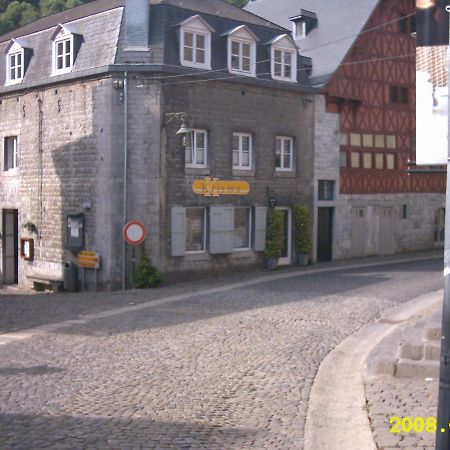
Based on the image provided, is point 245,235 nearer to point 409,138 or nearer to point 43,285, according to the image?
point 43,285

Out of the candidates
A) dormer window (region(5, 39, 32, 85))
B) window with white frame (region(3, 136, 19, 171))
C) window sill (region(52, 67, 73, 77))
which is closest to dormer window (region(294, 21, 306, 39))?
window sill (region(52, 67, 73, 77))

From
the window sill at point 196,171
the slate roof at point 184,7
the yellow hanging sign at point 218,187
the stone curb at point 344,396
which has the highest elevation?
the slate roof at point 184,7

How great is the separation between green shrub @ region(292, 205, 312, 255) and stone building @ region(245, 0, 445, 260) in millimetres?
1131

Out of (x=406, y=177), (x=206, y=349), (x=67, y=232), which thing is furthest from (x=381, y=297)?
(x=406, y=177)

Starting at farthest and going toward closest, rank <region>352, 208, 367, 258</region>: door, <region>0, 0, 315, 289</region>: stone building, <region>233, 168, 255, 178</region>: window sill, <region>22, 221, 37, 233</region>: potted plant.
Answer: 1. <region>352, 208, 367, 258</region>: door
2. <region>22, 221, 37, 233</region>: potted plant
3. <region>233, 168, 255, 178</region>: window sill
4. <region>0, 0, 315, 289</region>: stone building

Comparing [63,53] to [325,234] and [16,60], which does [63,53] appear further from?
[325,234]

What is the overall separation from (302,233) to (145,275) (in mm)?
6246

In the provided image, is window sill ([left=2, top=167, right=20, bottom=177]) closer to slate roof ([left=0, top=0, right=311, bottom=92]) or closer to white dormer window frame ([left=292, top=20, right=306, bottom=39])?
slate roof ([left=0, top=0, right=311, bottom=92])

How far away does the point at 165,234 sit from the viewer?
19.6 meters

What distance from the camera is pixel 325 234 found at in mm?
24844

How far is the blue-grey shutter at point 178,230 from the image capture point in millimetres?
19625

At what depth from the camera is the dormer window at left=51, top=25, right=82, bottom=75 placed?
2055 cm

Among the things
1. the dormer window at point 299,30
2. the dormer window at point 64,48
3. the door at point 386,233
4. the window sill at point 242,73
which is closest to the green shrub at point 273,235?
the window sill at point 242,73

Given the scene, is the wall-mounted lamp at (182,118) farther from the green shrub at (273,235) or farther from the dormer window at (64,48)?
the green shrub at (273,235)
